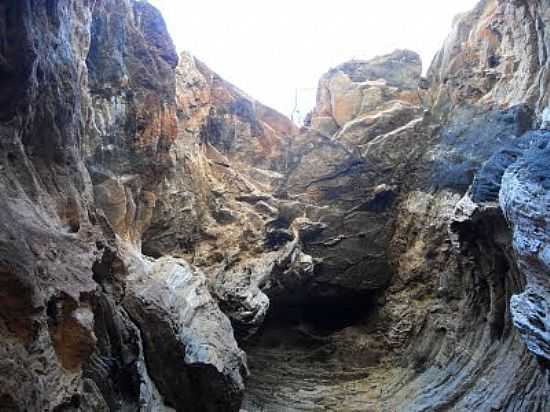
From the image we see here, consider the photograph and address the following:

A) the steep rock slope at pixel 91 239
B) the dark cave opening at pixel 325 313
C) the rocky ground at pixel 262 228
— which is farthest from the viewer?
the dark cave opening at pixel 325 313

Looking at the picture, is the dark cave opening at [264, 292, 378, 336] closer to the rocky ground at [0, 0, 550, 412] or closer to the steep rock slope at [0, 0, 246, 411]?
the rocky ground at [0, 0, 550, 412]

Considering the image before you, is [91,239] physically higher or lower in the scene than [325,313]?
higher

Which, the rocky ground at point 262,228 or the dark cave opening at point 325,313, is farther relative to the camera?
the dark cave opening at point 325,313

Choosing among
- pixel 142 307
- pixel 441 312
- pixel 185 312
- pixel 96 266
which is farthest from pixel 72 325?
pixel 441 312

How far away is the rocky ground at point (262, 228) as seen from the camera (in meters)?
4.65

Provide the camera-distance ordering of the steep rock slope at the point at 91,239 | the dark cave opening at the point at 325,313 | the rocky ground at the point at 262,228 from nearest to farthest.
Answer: the steep rock slope at the point at 91,239
the rocky ground at the point at 262,228
the dark cave opening at the point at 325,313

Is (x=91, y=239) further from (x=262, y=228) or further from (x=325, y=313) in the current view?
(x=325, y=313)

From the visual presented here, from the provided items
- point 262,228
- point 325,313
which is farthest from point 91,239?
point 325,313

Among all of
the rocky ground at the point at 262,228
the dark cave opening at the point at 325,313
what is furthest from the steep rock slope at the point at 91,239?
the dark cave opening at the point at 325,313

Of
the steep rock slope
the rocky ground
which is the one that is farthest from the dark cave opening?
the steep rock slope

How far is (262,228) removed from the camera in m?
12.0

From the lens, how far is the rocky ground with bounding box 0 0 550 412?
4648mm

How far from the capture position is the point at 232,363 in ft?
25.1

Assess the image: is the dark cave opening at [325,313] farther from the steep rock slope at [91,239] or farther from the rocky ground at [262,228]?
the steep rock slope at [91,239]
